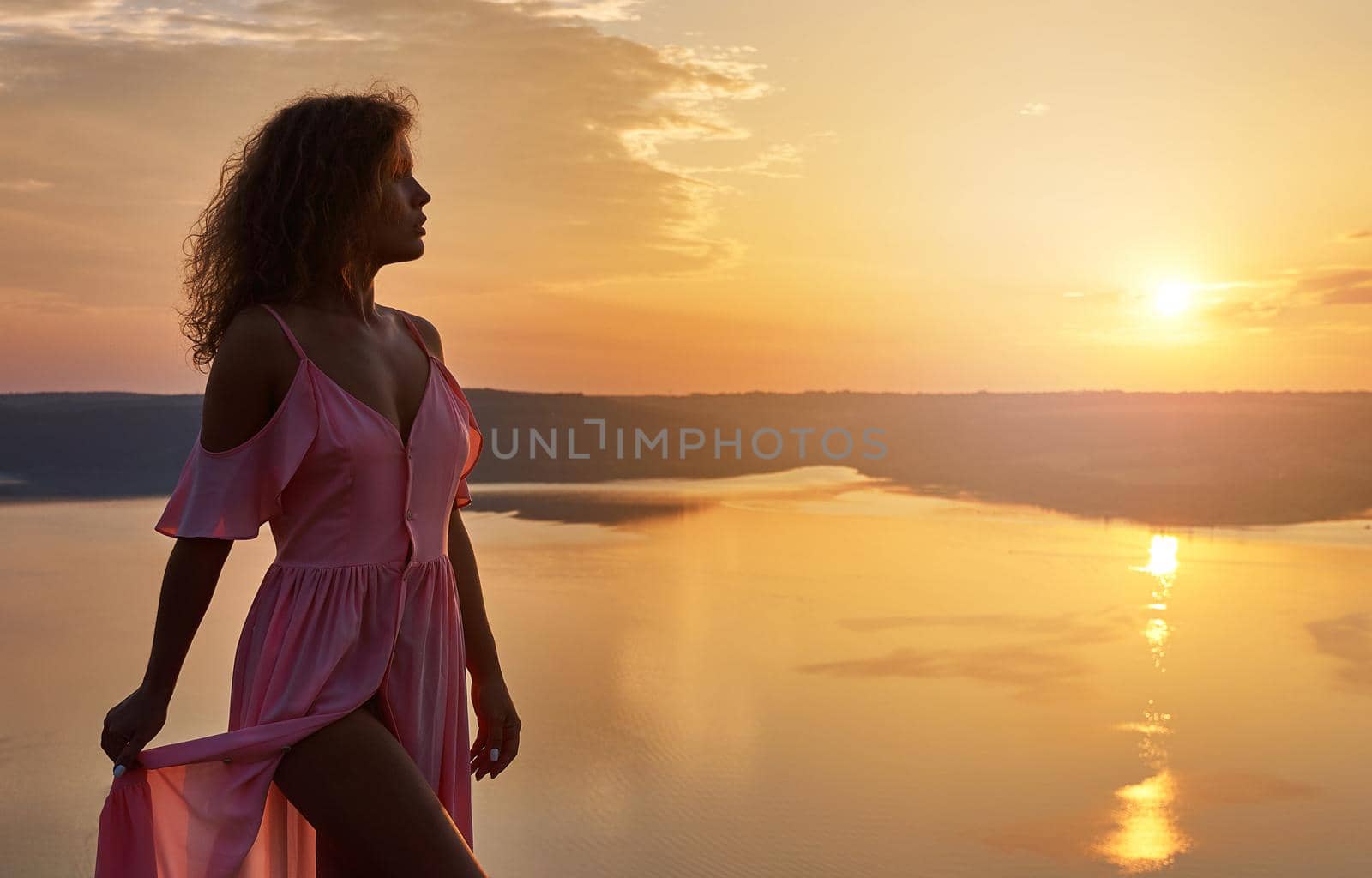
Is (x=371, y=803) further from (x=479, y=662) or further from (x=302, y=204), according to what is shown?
(x=302, y=204)

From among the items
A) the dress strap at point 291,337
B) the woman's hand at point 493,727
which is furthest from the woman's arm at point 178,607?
the woman's hand at point 493,727

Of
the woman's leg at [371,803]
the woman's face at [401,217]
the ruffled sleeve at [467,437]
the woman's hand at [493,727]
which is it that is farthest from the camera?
the woman's hand at [493,727]

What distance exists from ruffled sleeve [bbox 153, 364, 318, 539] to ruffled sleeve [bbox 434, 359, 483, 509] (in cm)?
27

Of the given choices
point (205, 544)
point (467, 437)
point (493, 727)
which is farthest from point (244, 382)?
point (493, 727)

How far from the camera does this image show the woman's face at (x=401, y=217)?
1728 mm

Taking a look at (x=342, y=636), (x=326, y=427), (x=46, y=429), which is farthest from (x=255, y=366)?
(x=46, y=429)

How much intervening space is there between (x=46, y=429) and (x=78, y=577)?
1088 cm

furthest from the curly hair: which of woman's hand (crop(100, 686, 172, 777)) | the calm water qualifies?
the calm water

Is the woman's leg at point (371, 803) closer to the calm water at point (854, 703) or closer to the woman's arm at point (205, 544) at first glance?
the woman's arm at point (205, 544)

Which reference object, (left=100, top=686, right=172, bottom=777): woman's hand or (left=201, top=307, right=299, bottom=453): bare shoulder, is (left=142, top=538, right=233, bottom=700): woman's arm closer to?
(left=100, top=686, right=172, bottom=777): woman's hand

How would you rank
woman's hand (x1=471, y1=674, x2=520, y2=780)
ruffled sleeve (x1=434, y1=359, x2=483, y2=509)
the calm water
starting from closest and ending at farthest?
ruffled sleeve (x1=434, y1=359, x2=483, y2=509) → woman's hand (x1=471, y1=674, x2=520, y2=780) → the calm water

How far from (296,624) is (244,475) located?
0.19 meters

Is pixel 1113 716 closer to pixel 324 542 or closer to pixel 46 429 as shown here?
pixel 324 542

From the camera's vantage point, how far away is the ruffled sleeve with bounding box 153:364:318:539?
1.60 metres
